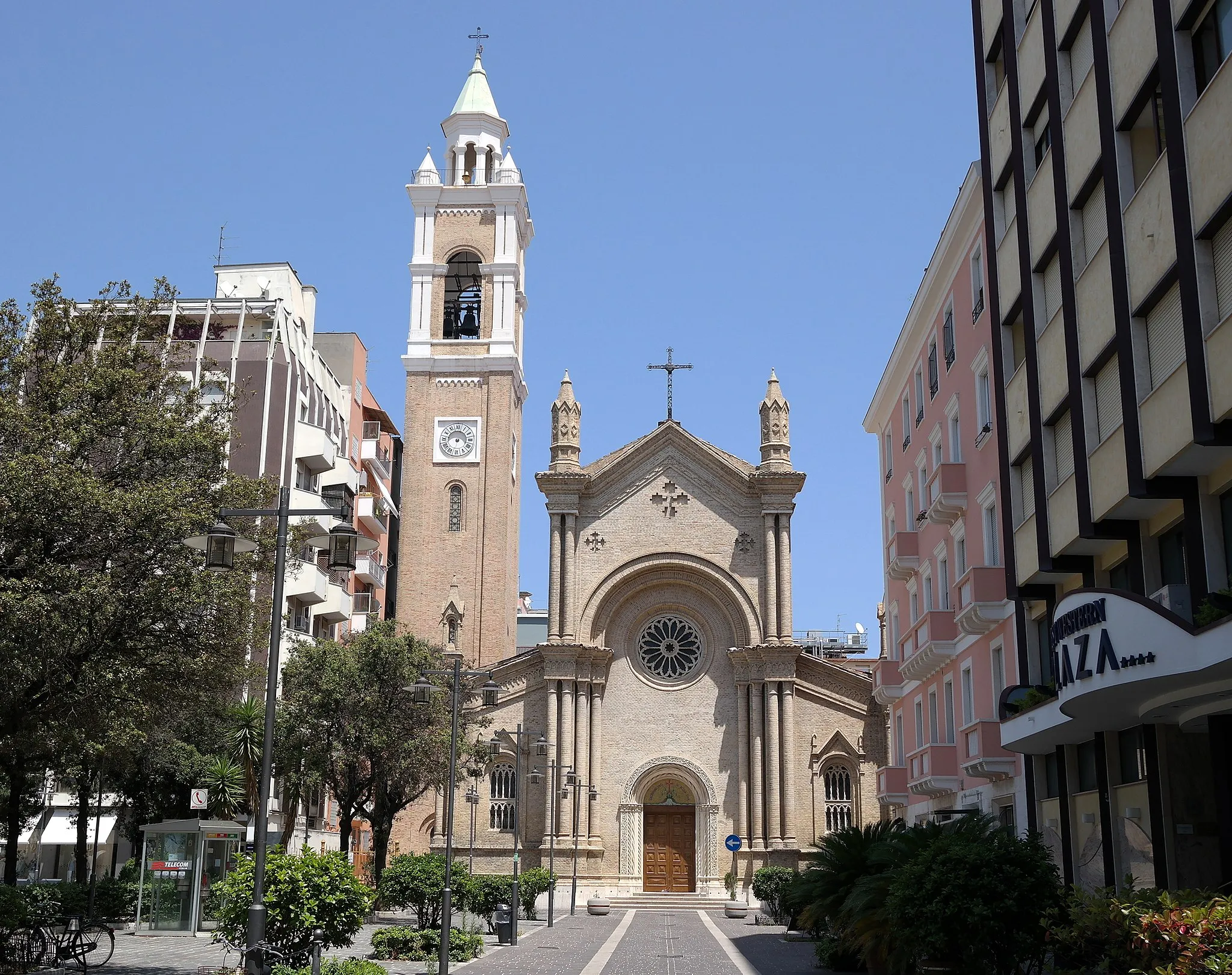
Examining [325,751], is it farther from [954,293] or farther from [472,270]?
[472,270]

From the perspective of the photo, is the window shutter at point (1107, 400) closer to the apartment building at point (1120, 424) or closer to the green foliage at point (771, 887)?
the apartment building at point (1120, 424)

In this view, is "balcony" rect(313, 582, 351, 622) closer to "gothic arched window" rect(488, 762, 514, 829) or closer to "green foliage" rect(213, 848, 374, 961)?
"gothic arched window" rect(488, 762, 514, 829)

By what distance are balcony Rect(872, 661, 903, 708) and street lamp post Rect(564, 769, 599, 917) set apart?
1474cm

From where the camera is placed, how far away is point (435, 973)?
21.9m

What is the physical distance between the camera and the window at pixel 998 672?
2553 centimetres

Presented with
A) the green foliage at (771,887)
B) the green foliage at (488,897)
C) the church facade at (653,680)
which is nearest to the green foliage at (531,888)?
the green foliage at (488,897)

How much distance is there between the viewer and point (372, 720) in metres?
39.1

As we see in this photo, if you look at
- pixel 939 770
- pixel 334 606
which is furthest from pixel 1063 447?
pixel 334 606

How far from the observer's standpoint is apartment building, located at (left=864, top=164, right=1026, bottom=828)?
25.7 meters

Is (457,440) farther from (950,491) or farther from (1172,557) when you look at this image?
(1172,557)

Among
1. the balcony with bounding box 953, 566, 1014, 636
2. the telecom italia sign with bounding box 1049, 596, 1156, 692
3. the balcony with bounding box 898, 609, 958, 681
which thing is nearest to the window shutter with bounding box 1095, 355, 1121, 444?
the telecom italia sign with bounding box 1049, 596, 1156, 692

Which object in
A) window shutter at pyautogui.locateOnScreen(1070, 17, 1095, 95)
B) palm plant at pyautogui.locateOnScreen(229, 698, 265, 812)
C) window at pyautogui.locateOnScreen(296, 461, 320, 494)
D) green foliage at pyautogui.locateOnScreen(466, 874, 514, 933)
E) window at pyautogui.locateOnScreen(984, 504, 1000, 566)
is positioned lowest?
green foliage at pyautogui.locateOnScreen(466, 874, 514, 933)

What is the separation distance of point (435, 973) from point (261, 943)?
25.5 feet

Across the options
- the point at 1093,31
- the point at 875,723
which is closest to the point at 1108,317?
the point at 1093,31
